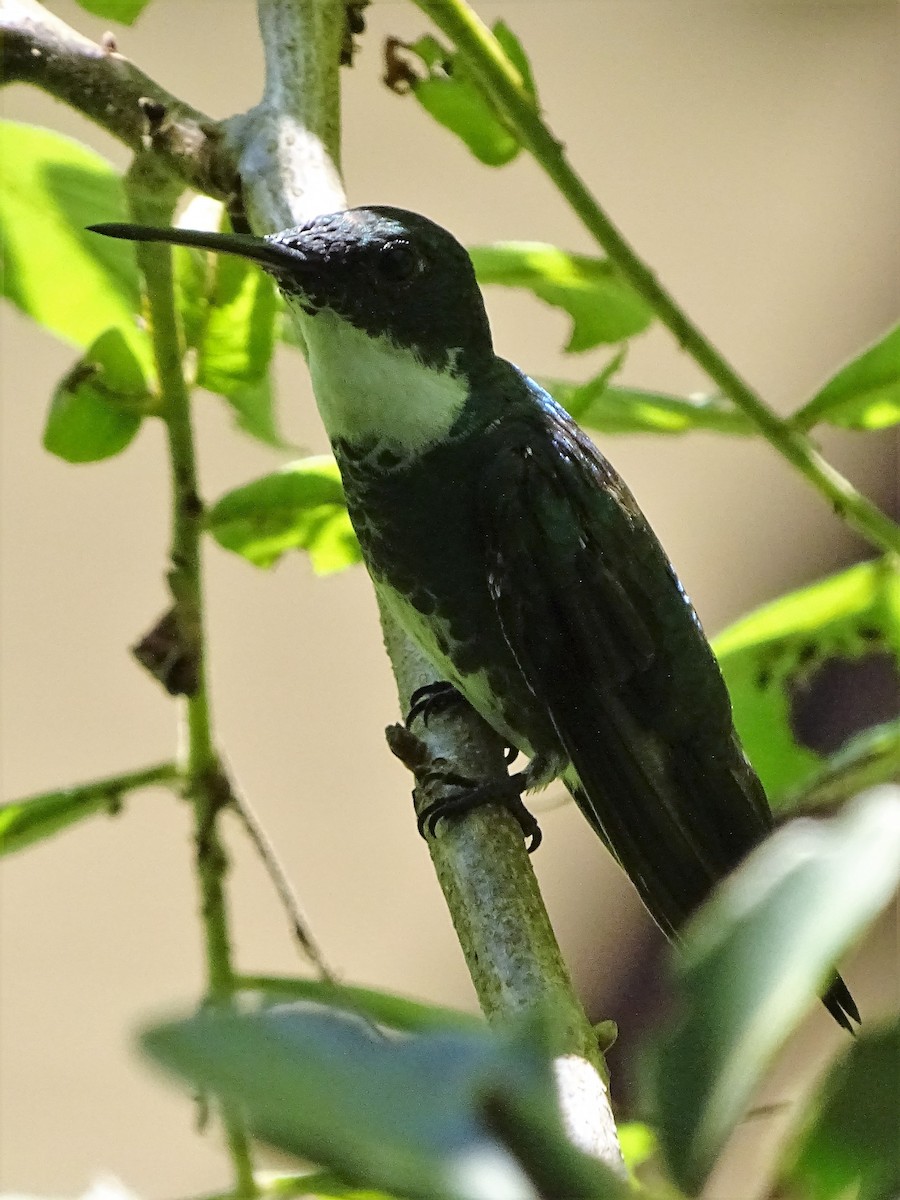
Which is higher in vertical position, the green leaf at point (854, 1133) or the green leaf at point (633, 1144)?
the green leaf at point (854, 1133)

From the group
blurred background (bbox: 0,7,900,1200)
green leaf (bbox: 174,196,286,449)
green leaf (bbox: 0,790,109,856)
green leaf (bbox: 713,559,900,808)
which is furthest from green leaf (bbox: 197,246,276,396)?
blurred background (bbox: 0,7,900,1200)

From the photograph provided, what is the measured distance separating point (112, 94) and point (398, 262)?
199 millimetres

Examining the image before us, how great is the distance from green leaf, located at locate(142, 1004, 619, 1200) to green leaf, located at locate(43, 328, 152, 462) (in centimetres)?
64

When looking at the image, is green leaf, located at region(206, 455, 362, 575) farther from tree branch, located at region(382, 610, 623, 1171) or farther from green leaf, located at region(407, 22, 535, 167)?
green leaf, located at region(407, 22, 535, 167)

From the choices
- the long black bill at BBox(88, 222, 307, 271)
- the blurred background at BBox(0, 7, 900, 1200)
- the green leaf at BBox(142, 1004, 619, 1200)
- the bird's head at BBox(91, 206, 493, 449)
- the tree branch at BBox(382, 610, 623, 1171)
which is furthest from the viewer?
the blurred background at BBox(0, 7, 900, 1200)

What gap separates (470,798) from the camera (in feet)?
2.31

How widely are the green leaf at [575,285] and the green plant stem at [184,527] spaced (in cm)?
23

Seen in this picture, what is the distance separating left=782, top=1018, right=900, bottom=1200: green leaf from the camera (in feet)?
0.62

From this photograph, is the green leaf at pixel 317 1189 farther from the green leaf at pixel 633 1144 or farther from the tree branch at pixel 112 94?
the tree branch at pixel 112 94

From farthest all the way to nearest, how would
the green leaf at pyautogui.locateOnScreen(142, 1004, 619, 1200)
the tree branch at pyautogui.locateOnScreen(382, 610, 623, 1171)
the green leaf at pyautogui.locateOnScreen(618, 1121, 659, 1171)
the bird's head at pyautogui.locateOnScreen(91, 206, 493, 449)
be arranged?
the bird's head at pyautogui.locateOnScreen(91, 206, 493, 449)
the green leaf at pyautogui.locateOnScreen(618, 1121, 659, 1171)
the tree branch at pyautogui.locateOnScreen(382, 610, 623, 1171)
the green leaf at pyautogui.locateOnScreen(142, 1004, 619, 1200)

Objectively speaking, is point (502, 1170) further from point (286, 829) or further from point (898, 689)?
point (286, 829)

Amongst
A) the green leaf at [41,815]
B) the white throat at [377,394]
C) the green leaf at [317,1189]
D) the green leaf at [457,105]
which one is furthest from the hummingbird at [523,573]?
the green leaf at [317,1189]

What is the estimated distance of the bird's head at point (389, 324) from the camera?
786 millimetres

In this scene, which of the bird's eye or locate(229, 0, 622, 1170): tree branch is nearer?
locate(229, 0, 622, 1170): tree branch
